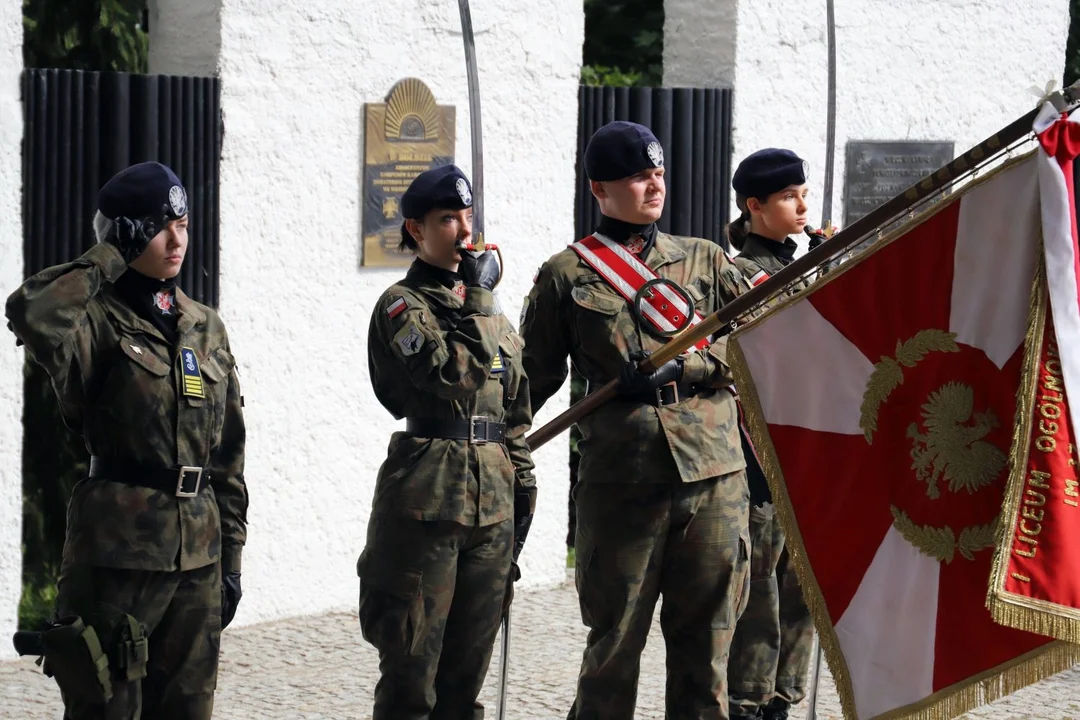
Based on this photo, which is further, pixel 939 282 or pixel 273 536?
pixel 273 536

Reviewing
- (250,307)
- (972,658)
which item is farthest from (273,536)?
(972,658)

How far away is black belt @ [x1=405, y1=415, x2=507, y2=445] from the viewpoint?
4.76 meters

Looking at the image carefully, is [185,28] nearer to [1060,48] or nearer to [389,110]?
[389,110]

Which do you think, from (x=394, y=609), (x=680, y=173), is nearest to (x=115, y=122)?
(x=394, y=609)

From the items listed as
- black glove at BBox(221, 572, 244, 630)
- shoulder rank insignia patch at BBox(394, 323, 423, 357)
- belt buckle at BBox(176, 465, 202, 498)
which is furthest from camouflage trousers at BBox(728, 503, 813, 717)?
belt buckle at BBox(176, 465, 202, 498)

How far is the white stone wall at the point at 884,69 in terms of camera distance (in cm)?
855

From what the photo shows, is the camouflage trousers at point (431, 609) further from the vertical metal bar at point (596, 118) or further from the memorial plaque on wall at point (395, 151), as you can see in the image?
the vertical metal bar at point (596, 118)

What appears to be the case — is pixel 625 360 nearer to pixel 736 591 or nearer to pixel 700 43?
pixel 736 591

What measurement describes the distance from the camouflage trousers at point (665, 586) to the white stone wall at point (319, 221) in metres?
2.35

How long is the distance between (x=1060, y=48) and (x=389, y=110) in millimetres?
4796

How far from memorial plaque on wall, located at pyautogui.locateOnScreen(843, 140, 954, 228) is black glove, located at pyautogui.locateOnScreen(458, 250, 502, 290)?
4547mm

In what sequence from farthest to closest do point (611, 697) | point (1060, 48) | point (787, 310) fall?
point (1060, 48) → point (611, 697) → point (787, 310)

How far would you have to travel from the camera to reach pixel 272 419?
7016 millimetres

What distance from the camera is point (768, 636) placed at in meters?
5.75
